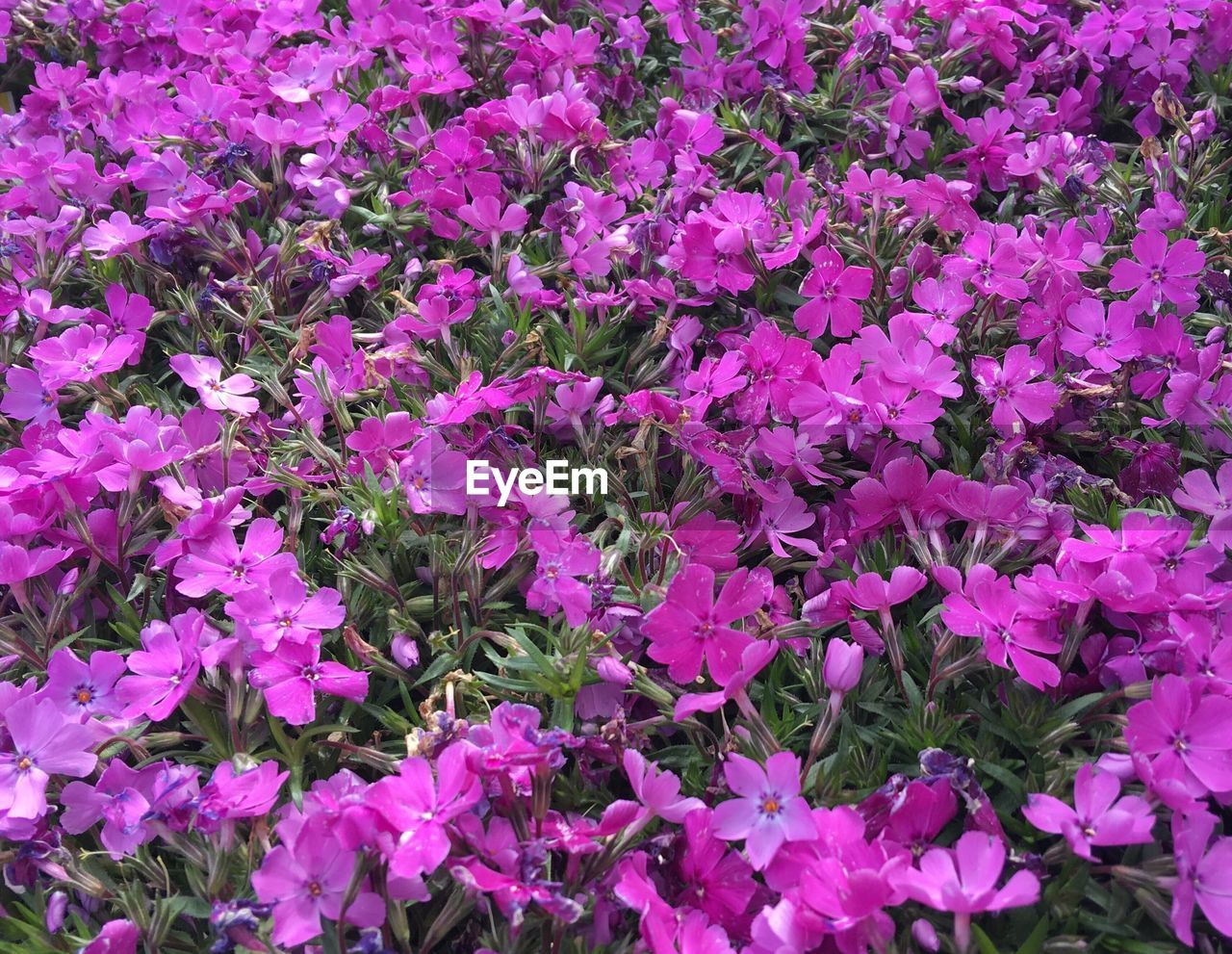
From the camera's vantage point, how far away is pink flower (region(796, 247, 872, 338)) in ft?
5.99

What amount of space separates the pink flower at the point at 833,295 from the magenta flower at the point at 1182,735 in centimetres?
84

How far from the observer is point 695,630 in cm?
136

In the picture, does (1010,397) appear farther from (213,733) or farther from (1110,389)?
(213,733)

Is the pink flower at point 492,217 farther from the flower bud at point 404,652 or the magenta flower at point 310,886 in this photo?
the magenta flower at point 310,886

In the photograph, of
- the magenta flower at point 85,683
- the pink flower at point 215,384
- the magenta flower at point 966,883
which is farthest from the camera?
the pink flower at point 215,384

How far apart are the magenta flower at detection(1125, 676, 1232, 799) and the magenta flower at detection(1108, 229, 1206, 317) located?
0.85m

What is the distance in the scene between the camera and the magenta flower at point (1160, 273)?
5.93ft

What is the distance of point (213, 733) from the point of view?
4.58ft

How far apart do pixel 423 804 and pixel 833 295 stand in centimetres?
115

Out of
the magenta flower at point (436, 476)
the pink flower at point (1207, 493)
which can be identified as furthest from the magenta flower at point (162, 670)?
the pink flower at point (1207, 493)

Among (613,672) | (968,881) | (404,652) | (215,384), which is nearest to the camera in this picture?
(968,881)

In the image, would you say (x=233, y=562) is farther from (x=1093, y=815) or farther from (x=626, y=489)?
(x=1093, y=815)

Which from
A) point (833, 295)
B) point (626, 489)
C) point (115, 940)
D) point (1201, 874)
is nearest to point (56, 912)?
point (115, 940)

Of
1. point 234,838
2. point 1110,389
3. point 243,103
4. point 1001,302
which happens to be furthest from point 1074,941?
point 243,103
